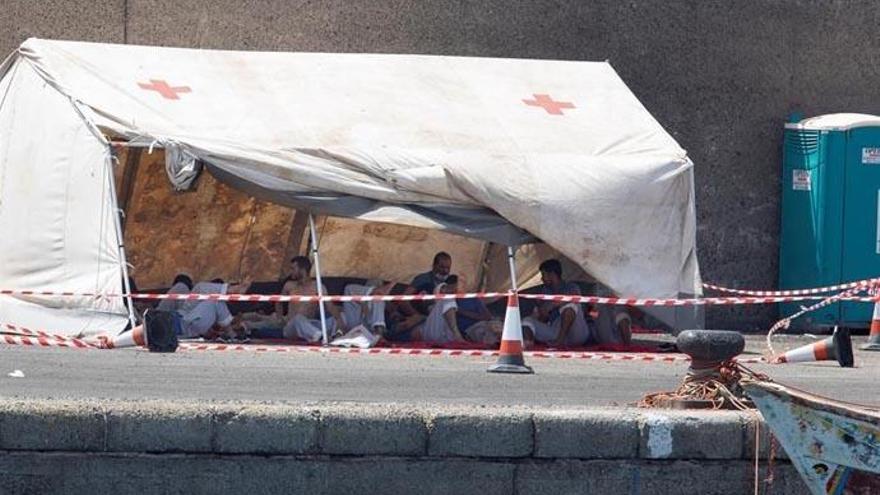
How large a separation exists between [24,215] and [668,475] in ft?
30.8

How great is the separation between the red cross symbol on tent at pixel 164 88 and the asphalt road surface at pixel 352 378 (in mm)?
2901

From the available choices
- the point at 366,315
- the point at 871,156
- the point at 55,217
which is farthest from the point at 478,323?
the point at 871,156

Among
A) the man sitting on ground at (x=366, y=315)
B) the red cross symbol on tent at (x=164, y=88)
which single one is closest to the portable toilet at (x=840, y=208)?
the man sitting on ground at (x=366, y=315)

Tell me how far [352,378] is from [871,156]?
8810 mm

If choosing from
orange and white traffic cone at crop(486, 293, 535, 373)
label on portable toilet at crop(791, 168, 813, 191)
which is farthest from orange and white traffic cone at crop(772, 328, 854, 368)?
label on portable toilet at crop(791, 168, 813, 191)

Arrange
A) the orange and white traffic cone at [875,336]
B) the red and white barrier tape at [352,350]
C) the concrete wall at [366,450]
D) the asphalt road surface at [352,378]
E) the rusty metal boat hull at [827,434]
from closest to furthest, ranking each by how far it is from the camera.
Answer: the rusty metal boat hull at [827,434]
the concrete wall at [366,450]
the asphalt road surface at [352,378]
the red and white barrier tape at [352,350]
the orange and white traffic cone at [875,336]

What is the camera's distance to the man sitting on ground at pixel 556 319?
1775 cm

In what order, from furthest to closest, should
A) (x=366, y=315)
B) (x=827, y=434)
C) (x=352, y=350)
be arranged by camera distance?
(x=366, y=315) → (x=352, y=350) → (x=827, y=434)

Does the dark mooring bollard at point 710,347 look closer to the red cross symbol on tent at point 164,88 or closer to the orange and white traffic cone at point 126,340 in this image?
the orange and white traffic cone at point 126,340

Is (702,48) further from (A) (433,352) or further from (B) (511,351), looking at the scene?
(B) (511,351)

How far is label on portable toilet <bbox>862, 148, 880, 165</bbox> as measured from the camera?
2008 centimetres

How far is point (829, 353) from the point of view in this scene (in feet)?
51.8

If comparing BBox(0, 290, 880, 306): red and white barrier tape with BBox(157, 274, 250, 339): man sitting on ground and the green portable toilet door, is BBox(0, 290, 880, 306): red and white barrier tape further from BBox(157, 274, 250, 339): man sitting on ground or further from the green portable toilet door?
the green portable toilet door

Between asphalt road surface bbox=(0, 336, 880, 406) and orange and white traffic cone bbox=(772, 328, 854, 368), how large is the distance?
0.26 ft
